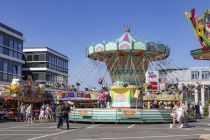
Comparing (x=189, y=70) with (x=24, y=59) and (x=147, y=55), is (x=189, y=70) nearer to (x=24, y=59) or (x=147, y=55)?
(x=24, y=59)

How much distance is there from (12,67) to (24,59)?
12197mm

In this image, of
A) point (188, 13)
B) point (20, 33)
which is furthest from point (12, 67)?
point (188, 13)

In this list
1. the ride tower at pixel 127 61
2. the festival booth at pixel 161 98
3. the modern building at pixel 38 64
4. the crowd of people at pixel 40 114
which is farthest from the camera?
the modern building at pixel 38 64

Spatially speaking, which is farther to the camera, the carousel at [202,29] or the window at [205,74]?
the window at [205,74]

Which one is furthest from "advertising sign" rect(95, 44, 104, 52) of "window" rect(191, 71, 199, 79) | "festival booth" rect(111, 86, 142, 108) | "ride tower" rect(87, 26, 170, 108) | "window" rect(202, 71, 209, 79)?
"window" rect(191, 71, 199, 79)

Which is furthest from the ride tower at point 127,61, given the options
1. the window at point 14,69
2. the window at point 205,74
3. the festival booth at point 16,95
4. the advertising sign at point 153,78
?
the window at point 205,74

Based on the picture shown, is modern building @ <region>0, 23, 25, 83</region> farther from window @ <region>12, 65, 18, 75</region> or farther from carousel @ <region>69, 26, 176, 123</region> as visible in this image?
carousel @ <region>69, 26, 176, 123</region>

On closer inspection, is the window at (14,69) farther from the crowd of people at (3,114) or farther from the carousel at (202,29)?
the carousel at (202,29)

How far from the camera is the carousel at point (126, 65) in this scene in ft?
108

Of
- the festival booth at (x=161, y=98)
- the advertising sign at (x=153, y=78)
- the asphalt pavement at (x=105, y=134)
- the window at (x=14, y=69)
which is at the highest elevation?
the window at (x=14, y=69)

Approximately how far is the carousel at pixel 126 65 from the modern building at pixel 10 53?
1393 inches

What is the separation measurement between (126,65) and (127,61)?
1.36 feet

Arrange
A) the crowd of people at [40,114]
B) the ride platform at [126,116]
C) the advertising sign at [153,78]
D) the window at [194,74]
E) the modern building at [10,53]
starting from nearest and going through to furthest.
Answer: the ride platform at [126,116]
the crowd of people at [40,114]
the advertising sign at [153,78]
the modern building at [10,53]
the window at [194,74]

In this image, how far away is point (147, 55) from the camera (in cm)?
3509
